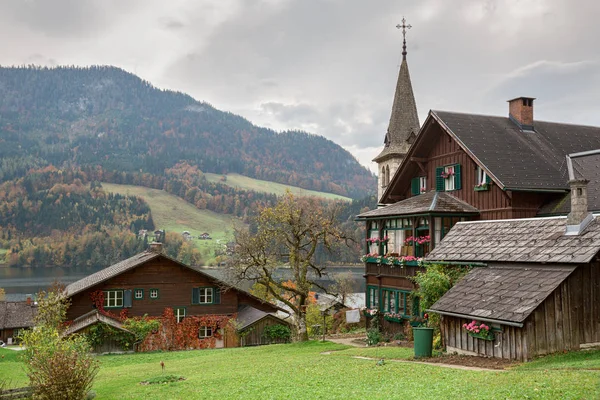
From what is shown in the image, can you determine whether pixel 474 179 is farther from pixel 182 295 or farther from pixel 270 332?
pixel 182 295

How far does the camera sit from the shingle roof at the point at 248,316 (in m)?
42.9

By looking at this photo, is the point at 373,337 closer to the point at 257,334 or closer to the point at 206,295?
the point at 257,334

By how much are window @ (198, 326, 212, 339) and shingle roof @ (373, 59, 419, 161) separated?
2131cm

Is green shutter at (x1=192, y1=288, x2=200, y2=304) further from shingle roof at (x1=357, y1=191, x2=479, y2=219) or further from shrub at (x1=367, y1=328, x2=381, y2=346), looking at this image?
shrub at (x1=367, y1=328, x2=381, y2=346)

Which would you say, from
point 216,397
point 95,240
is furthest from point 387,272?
point 95,240

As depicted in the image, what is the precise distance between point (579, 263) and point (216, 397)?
11483mm

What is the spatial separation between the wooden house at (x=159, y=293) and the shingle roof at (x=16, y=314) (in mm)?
21861

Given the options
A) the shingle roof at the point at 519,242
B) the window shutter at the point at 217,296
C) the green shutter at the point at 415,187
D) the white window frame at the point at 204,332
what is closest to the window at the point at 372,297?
the green shutter at the point at 415,187

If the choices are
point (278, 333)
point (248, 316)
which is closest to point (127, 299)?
point (248, 316)

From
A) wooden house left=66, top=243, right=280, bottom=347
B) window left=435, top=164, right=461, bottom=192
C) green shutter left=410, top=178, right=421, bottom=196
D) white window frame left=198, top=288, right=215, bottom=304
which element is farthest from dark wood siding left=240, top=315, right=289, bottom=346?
window left=435, top=164, right=461, bottom=192

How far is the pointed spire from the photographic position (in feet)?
172

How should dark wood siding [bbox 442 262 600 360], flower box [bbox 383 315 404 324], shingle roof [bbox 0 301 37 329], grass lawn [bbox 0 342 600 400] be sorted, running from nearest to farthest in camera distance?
grass lawn [bbox 0 342 600 400] → dark wood siding [bbox 442 262 600 360] → flower box [bbox 383 315 404 324] → shingle roof [bbox 0 301 37 329]

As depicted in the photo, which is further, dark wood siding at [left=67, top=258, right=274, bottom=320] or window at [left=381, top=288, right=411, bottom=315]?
dark wood siding at [left=67, top=258, right=274, bottom=320]

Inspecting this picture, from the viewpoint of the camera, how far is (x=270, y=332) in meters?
43.0
